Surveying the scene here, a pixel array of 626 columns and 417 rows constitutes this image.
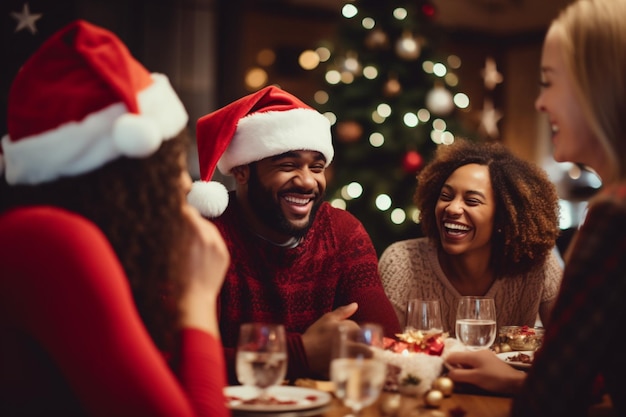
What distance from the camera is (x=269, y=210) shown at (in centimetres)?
253

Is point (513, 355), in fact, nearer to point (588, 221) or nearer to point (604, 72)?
point (588, 221)

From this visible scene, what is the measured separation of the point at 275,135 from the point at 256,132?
0.07m

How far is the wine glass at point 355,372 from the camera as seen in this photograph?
126 centimetres

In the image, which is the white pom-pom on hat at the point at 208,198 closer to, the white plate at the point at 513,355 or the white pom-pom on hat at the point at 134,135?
the white plate at the point at 513,355

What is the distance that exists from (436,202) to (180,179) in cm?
176

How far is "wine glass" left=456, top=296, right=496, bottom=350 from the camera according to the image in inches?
72.4

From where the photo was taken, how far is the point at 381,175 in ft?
17.1

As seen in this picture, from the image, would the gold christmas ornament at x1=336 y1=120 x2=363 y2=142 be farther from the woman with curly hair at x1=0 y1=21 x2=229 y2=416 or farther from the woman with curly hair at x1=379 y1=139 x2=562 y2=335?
the woman with curly hair at x1=0 y1=21 x2=229 y2=416

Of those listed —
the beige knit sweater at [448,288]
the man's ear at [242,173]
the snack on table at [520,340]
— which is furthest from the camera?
the beige knit sweater at [448,288]

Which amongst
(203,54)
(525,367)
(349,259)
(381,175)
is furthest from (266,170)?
(203,54)

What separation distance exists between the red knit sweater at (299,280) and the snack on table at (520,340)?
1.16ft

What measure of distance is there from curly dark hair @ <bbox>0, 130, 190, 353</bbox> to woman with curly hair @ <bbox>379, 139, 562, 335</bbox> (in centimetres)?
155

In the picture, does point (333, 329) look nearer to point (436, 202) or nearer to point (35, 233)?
point (35, 233)

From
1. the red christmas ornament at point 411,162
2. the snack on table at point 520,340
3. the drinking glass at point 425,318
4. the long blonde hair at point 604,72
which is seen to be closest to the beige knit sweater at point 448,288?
the snack on table at point 520,340
